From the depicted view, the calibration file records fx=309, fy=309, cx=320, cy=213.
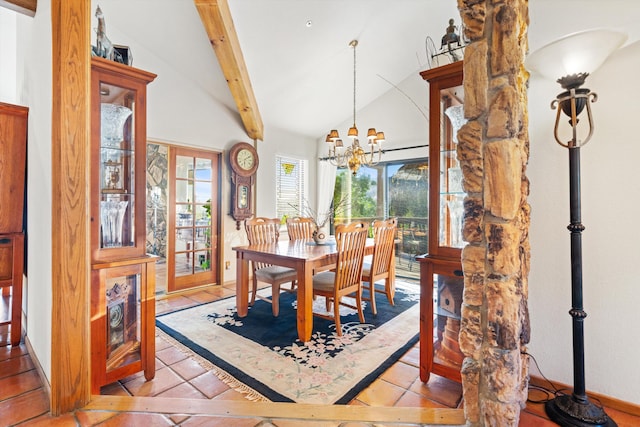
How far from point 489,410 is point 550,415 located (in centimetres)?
50

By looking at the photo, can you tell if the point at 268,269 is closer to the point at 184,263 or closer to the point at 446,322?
the point at 184,263

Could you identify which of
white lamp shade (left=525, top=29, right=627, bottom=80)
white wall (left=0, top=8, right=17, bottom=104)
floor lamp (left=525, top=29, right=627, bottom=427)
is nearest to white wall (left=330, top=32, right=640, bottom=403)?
floor lamp (left=525, top=29, right=627, bottom=427)

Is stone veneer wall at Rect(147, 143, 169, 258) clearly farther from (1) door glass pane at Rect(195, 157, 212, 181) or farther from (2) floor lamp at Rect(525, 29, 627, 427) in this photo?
(2) floor lamp at Rect(525, 29, 627, 427)

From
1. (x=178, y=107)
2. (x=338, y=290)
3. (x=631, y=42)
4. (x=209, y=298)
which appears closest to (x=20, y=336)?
(x=209, y=298)

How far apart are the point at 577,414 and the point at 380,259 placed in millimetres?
1913

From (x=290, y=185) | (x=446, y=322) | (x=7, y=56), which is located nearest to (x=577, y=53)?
(x=446, y=322)

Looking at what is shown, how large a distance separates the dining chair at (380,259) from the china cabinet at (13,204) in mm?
2848

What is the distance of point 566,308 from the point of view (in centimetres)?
175

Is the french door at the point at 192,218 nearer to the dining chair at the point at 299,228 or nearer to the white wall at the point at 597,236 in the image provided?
the dining chair at the point at 299,228

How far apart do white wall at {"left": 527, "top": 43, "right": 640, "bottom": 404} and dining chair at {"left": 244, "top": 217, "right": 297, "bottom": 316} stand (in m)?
2.05

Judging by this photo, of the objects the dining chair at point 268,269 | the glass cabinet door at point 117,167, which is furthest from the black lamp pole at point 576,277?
the glass cabinet door at point 117,167

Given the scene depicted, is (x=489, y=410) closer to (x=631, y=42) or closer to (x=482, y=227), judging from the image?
(x=482, y=227)

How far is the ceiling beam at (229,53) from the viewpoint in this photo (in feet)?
8.92

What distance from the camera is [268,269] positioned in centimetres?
321
